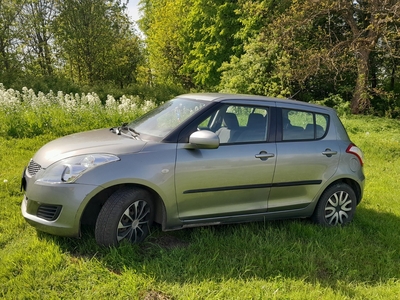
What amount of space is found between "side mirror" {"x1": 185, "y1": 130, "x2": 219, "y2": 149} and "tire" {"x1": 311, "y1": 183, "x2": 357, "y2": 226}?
6.15 ft

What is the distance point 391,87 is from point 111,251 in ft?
65.1

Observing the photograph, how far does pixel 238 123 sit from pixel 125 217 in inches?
66.7

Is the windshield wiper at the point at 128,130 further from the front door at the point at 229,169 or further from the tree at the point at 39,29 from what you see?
the tree at the point at 39,29

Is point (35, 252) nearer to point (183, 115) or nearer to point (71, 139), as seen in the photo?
point (71, 139)

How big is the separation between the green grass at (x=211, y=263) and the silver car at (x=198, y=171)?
222 millimetres

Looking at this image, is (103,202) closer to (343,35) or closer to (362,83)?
(362,83)

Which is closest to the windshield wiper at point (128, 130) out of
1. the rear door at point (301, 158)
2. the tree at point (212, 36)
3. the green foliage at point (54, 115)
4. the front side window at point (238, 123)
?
the front side window at point (238, 123)

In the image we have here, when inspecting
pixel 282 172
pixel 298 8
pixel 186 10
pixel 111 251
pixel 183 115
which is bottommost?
pixel 111 251

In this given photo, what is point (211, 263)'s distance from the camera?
3.37 metres

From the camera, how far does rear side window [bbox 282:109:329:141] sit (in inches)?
167

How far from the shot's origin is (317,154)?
428 cm

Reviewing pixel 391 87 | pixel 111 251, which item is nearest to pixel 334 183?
pixel 111 251

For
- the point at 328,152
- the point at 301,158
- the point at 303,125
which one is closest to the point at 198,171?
the point at 301,158

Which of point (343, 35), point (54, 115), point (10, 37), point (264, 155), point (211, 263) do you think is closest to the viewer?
point (211, 263)
